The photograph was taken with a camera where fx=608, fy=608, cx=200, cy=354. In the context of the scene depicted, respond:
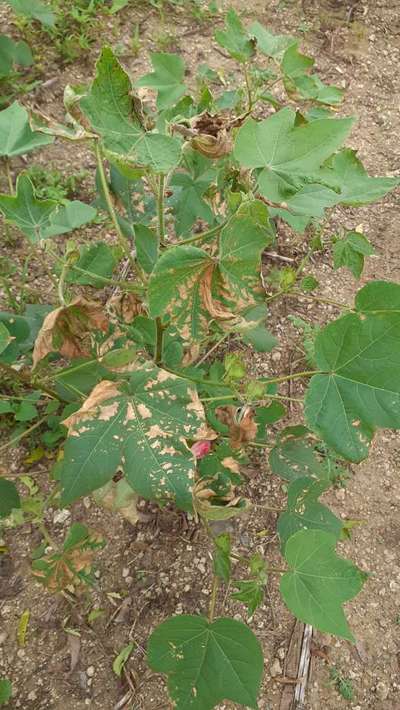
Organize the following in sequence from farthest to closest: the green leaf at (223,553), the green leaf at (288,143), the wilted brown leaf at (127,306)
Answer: the wilted brown leaf at (127,306) < the green leaf at (223,553) < the green leaf at (288,143)

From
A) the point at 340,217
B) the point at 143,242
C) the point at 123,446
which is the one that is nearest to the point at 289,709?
the point at 123,446

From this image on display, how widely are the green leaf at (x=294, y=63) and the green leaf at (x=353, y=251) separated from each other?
448 mm

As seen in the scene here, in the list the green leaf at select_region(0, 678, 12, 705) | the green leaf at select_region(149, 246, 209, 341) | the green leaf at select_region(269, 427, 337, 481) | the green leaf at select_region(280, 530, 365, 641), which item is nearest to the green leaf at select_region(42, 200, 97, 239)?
the green leaf at select_region(149, 246, 209, 341)

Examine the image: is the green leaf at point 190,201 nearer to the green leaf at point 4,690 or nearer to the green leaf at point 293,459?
the green leaf at point 293,459

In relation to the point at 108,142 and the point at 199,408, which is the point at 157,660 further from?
the point at 108,142

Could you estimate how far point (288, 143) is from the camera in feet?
3.64

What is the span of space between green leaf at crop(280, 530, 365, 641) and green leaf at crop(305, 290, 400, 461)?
0.61 ft

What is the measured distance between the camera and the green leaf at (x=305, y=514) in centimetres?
147

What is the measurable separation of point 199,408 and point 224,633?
0.49 metres

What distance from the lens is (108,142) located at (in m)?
0.95

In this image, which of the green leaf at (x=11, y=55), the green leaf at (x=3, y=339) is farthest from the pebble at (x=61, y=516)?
the green leaf at (x=11, y=55)

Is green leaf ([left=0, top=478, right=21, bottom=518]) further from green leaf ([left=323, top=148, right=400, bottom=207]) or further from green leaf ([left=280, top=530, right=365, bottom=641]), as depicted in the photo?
green leaf ([left=323, top=148, right=400, bottom=207])

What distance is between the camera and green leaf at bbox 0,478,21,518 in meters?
1.42

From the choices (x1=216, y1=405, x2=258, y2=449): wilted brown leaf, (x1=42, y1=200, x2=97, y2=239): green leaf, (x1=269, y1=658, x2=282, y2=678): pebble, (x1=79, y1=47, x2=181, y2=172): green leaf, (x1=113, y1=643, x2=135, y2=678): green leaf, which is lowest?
(x1=269, y1=658, x2=282, y2=678): pebble
